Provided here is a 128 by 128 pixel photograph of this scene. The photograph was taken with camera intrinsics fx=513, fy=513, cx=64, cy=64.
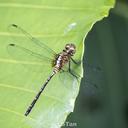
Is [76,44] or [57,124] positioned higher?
[76,44]

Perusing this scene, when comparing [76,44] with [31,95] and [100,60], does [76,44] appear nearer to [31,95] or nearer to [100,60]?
[31,95]

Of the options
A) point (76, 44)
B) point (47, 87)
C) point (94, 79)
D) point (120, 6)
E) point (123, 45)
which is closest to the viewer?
point (76, 44)

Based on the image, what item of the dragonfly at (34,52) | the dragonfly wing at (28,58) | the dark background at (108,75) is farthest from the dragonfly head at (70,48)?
the dark background at (108,75)

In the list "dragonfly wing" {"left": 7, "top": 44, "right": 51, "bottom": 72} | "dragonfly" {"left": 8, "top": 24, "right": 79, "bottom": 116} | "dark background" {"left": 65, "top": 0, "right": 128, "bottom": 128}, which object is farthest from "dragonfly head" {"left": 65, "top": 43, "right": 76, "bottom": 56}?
"dark background" {"left": 65, "top": 0, "right": 128, "bottom": 128}

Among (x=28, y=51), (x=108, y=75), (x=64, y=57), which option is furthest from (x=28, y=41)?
(x=108, y=75)

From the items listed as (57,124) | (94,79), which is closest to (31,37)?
(57,124)

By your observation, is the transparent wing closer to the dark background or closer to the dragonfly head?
the dragonfly head

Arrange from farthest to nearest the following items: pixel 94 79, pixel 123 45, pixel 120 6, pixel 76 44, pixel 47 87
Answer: pixel 123 45
pixel 120 6
pixel 94 79
pixel 47 87
pixel 76 44

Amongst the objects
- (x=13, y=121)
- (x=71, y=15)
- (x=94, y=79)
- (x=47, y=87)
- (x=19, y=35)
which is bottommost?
(x=94, y=79)
